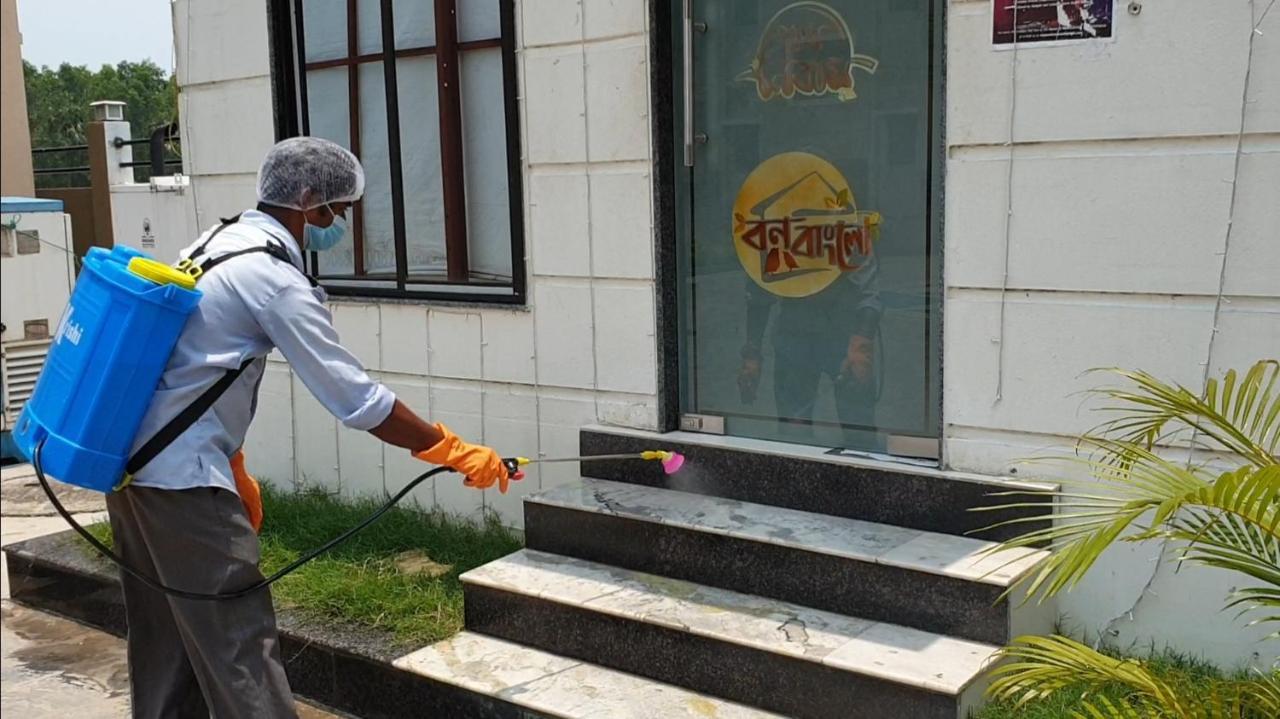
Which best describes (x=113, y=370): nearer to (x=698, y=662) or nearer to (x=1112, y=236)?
(x=698, y=662)

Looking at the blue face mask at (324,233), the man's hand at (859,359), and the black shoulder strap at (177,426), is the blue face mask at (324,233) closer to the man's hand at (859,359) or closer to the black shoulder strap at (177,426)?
the black shoulder strap at (177,426)

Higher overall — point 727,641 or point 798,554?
point 798,554

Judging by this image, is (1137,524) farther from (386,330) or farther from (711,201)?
(386,330)

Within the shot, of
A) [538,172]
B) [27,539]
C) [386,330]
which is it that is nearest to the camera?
[538,172]

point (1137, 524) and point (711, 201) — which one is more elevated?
point (711, 201)

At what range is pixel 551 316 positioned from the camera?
205 inches

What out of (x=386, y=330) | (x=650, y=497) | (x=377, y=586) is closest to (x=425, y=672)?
(x=377, y=586)

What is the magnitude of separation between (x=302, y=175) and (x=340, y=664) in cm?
187

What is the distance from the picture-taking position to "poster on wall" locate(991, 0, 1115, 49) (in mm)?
3736

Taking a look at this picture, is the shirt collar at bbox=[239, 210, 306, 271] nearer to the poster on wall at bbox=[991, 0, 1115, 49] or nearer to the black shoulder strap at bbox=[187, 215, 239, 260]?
the black shoulder strap at bbox=[187, 215, 239, 260]

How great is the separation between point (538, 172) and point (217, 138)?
2246mm

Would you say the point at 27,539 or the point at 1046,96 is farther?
the point at 27,539

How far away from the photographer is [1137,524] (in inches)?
146

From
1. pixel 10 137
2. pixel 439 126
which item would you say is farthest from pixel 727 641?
pixel 439 126
